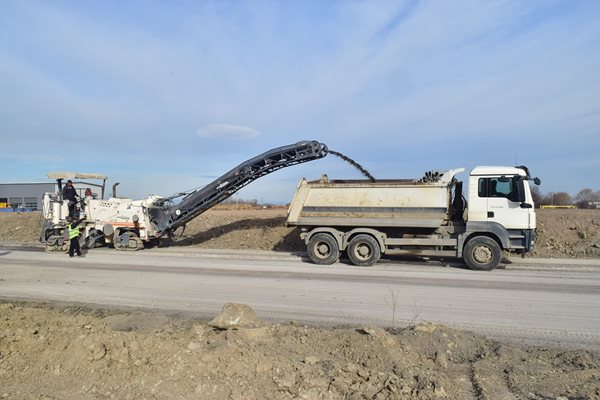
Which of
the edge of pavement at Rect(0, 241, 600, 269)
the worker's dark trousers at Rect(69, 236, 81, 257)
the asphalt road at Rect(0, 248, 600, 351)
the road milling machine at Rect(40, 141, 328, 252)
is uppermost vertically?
the road milling machine at Rect(40, 141, 328, 252)

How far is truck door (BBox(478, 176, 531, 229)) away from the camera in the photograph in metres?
12.7

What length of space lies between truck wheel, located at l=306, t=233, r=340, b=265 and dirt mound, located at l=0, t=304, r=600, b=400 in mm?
7824

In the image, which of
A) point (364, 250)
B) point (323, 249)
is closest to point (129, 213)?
point (323, 249)

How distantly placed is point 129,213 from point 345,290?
10904mm

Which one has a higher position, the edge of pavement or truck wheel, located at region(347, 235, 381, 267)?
truck wheel, located at region(347, 235, 381, 267)

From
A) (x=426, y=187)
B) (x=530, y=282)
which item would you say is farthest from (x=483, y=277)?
(x=426, y=187)

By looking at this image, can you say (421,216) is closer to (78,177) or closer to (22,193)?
(78,177)

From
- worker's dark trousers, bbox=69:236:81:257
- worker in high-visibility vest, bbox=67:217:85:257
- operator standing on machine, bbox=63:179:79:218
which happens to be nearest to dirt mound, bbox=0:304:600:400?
worker in high-visibility vest, bbox=67:217:85:257

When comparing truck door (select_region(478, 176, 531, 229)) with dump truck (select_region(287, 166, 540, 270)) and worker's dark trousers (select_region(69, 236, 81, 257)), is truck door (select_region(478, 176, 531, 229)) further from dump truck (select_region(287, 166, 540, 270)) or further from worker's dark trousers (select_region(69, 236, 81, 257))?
worker's dark trousers (select_region(69, 236, 81, 257))

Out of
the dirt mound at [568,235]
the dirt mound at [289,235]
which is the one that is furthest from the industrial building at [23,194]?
the dirt mound at [568,235]

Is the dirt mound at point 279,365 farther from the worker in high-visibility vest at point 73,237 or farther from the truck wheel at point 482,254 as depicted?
the worker in high-visibility vest at point 73,237

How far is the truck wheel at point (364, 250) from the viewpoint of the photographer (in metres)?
13.5

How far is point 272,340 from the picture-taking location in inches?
217

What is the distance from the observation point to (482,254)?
1263 cm
